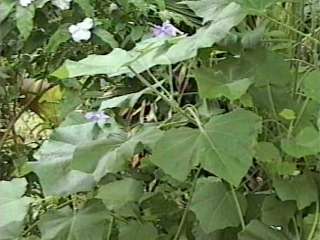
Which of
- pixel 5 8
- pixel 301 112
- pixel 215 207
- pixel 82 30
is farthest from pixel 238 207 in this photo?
pixel 5 8

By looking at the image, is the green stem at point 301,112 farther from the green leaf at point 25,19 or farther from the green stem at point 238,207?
the green leaf at point 25,19

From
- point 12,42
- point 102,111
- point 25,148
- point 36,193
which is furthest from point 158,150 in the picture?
point 25,148

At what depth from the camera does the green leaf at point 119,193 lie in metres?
0.94

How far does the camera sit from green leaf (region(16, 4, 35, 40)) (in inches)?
50.3

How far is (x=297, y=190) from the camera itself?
35.8 inches

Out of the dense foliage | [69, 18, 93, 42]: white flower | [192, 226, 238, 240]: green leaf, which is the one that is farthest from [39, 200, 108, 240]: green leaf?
[69, 18, 93, 42]: white flower

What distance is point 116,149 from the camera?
0.93 metres

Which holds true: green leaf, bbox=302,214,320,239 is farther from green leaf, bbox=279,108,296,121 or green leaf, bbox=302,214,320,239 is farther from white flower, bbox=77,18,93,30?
white flower, bbox=77,18,93,30

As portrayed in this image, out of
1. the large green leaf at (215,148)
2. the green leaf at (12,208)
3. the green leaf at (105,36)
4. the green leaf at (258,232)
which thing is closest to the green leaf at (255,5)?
the large green leaf at (215,148)

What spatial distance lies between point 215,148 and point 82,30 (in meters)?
0.49

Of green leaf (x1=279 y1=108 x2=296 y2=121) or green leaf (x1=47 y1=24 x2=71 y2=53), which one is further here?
green leaf (x1=47 y1=24 x2=71 y2=53)

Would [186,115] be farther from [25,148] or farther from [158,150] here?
[25,148]

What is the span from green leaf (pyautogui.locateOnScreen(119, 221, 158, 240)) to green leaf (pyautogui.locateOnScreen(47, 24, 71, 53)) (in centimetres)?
46

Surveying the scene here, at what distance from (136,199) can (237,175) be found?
0.50ft
